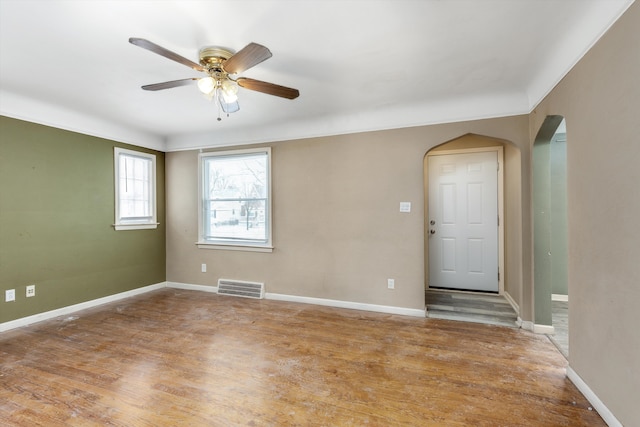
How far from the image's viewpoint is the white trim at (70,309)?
308 cm

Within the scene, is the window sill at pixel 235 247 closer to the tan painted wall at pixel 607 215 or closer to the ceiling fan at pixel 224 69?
the ceiling fan at pixel 224 69

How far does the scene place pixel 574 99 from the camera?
206 cm

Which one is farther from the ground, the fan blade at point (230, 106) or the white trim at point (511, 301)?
the fan blade at point (230, 106)

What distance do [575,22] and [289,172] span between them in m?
3.08

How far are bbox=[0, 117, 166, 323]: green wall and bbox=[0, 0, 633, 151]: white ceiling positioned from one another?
30 centimetres

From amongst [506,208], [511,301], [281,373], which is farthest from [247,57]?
[511,301]

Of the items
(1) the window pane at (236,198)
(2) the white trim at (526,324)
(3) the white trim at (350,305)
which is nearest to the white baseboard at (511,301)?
(2) the white trim at (526,324)

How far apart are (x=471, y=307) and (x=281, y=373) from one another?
267 centimetres

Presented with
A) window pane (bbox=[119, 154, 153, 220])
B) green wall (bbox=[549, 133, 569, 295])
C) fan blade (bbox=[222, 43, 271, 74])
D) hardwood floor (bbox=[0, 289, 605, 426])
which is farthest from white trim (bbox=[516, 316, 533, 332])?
window pane (bbox=[119, 154, 153, 220])

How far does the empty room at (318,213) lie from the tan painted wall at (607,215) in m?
0.02

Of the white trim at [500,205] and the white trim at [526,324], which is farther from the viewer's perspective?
the white trim at [500,205]

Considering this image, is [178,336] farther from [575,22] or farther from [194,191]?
[575,22]

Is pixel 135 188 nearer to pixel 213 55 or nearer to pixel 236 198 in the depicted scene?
pixel 236 198

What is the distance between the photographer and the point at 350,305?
3727mm
